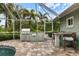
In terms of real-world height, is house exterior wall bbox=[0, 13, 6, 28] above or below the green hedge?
above

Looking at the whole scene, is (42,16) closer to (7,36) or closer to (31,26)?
(31,26)

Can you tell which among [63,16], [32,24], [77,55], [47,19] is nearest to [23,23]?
[32,24]

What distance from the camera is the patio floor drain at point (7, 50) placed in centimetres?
347

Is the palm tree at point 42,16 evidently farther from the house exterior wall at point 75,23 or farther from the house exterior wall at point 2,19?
the house exterior wall at point 2,19

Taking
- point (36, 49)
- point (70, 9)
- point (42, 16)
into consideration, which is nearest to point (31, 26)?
point (42, 16)

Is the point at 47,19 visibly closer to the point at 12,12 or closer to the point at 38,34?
the point at 38,34

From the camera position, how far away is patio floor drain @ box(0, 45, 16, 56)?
347cm

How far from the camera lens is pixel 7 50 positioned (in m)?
3.48

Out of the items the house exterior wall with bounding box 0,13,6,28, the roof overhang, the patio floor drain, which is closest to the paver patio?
the patio floor drain

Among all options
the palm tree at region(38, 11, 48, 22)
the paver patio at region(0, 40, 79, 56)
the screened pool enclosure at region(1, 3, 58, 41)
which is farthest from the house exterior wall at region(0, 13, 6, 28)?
the palm tree at region(38, 11, 48, 22)

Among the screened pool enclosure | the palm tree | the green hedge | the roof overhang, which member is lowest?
the green hedge

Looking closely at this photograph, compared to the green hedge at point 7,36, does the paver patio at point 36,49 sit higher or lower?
lower

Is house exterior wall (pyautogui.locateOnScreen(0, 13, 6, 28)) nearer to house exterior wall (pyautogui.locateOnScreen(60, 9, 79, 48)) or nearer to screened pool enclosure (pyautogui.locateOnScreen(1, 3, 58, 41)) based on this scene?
screened pool enclosure (pyautogui.locateOnScreen(1, 3, 58, 41))

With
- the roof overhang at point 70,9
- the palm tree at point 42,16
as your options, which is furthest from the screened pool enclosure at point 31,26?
the roof overhang at point 70,9
